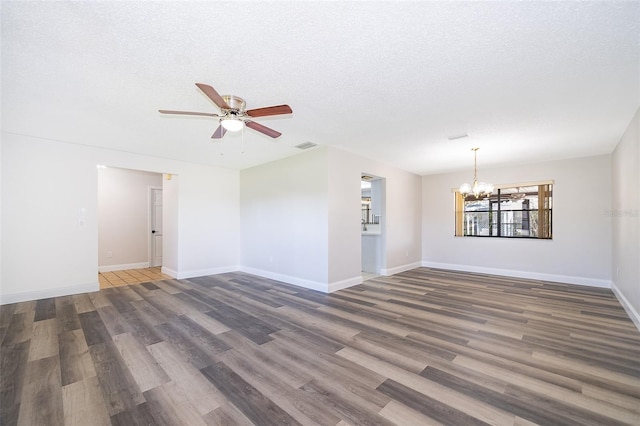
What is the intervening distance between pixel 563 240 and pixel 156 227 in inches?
380

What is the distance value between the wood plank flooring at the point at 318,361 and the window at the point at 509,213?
7.16 ft

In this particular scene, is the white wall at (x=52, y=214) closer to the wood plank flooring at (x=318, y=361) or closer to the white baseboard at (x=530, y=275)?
the wood plank flooring at (x=318, y=361)

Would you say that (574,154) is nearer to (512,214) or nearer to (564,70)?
(512,214)

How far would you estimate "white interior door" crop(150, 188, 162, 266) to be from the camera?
286 inches

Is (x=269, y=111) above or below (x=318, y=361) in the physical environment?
above

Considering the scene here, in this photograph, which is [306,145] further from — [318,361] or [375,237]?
[318,361]

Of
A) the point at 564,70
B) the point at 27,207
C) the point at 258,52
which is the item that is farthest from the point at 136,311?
the point at 564,70

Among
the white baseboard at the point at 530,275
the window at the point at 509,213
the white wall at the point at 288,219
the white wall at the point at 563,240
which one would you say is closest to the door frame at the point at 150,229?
the white wall at the point at 288,219

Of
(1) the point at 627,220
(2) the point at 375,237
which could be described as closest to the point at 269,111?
(2) the point at 375,237

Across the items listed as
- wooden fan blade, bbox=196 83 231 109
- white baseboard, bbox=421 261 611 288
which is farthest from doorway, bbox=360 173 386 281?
wooden fan blade, bbox=196 83 231 109

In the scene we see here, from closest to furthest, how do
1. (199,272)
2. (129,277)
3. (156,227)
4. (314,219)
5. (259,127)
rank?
(259,127) → (314,219) → (129,277) → (199,272) → (156,227)

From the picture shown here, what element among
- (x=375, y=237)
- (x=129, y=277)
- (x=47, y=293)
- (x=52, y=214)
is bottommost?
(x=129, y=277)

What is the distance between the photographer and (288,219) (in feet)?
17.8

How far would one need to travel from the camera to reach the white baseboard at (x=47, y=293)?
13.1 ft
